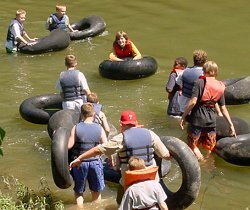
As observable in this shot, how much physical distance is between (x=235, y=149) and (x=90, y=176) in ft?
8.73

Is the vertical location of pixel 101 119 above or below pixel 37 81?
above

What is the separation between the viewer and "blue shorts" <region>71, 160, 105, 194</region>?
29.2ft

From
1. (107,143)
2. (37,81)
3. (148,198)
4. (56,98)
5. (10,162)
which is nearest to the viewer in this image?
(148,198)

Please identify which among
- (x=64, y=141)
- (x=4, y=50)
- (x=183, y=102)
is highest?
(x=64, y=141)

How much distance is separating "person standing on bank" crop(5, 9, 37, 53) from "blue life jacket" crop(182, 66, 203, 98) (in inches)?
255

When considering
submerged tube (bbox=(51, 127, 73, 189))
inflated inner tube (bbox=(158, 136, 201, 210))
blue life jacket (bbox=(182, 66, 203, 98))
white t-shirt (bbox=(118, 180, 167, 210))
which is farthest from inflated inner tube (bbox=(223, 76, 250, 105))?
white t-shirt (bbox=(118, 180, 167, 210))

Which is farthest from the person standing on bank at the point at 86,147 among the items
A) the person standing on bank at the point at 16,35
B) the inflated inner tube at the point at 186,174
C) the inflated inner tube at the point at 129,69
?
the person standing on bank at the point at 16,35

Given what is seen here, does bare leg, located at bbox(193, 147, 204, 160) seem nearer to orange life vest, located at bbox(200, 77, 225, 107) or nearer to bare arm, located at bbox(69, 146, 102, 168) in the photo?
orange life vest, located at bbox(200, 77, 225, 107)

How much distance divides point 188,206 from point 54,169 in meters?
1.84

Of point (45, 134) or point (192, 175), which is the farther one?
point (45, 134)

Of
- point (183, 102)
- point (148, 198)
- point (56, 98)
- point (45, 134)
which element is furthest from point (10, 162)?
point (148, 198)

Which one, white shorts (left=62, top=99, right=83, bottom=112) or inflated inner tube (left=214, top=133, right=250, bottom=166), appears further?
white shorts (left=62, top=99, right=83, bottom=112)

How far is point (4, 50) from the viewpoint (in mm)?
17484

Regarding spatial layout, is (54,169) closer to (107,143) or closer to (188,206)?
(107,143)
